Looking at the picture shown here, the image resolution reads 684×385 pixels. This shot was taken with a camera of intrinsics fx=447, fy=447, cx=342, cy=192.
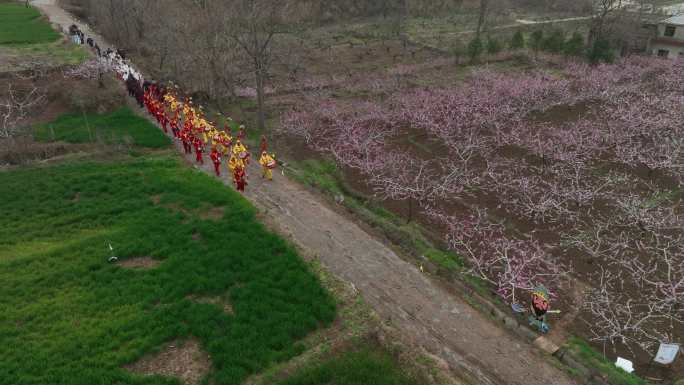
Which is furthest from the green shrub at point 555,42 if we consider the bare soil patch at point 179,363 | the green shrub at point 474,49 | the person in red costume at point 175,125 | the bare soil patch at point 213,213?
the bare soil patch at point 179,363

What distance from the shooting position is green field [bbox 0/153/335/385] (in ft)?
32.2

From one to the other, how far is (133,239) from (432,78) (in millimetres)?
25090

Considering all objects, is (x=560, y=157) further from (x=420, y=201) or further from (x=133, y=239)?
(x=133, y=239)

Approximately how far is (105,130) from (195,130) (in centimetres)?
633

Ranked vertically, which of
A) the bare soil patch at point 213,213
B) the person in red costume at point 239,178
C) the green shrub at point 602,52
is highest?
the green shrub at point 602,52

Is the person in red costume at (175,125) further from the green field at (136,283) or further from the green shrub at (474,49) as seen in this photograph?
the green shrub at (474,49)

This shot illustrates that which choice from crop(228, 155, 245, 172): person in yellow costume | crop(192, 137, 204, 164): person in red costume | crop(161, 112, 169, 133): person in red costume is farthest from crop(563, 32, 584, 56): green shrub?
crop(161, 112, 169, 133): person in red costume

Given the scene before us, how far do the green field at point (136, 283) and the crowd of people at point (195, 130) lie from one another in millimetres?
1333

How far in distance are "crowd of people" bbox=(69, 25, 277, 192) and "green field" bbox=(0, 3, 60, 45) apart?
40.6 ft

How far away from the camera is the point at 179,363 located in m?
9.82

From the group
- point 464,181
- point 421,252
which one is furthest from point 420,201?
point 421,252

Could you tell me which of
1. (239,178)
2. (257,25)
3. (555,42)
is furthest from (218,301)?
(555,42)

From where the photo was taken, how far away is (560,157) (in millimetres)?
19375

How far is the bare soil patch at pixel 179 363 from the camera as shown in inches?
375
